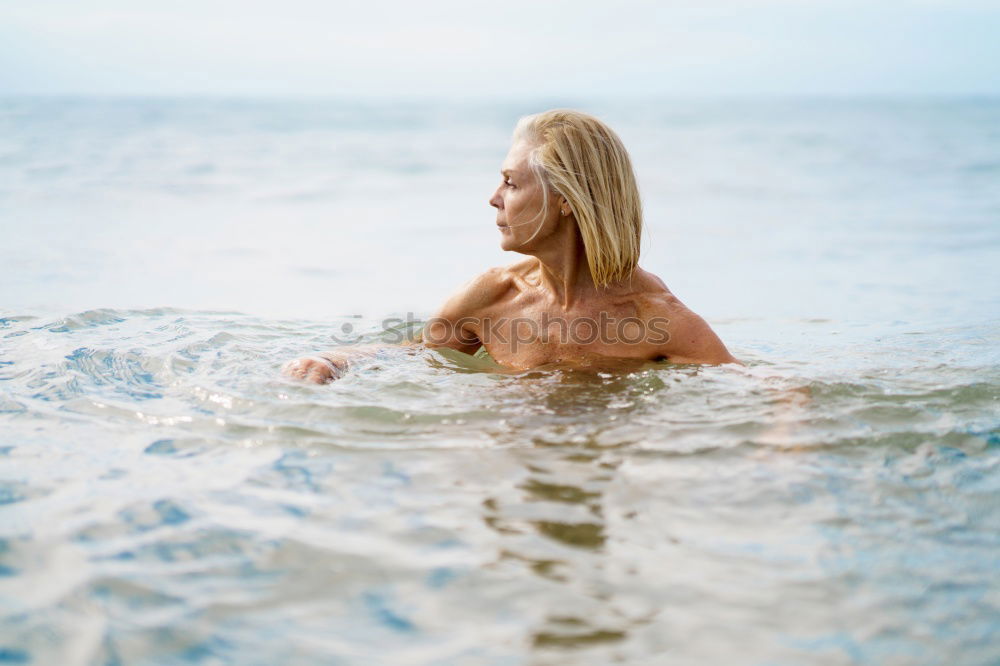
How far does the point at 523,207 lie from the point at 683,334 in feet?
3.09

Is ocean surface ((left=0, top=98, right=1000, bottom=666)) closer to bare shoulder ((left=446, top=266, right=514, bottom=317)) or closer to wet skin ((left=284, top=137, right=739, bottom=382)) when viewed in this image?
wet skin ((left=284, top=137, right=739, bottom=382))

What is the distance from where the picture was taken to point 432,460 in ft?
11.4

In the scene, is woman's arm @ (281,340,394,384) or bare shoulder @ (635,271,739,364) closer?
woman's arm @ (281,340,394,384)

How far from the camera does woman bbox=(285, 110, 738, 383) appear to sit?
14.4 ft

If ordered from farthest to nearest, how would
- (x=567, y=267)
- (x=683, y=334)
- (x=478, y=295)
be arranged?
(x=478, y=295)
(x=567, y=267)
(x=683, y=334)

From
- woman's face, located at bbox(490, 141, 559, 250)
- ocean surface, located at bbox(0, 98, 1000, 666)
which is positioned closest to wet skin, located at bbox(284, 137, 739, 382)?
woman's face, located at bbox(490, 141, 559, 250)

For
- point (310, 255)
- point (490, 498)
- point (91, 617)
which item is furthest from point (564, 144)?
point (310, 255)

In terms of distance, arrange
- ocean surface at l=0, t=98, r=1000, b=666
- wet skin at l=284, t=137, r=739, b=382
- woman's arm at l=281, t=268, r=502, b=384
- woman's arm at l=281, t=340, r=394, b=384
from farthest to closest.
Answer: woman's arm at l=281, t=268, r=502, b=384 → wet skin at l=284, t=137, r=739, b=382 → woman's arm at l=281, t=340, r=394, b=384 → ocean surface at l=0, t=98, r=1000, b=666

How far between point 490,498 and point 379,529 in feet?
1.31

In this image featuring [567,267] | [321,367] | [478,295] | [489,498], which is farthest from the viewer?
[478,295]

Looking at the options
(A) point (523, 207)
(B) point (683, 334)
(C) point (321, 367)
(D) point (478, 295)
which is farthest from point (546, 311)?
(C) point (321, 367)

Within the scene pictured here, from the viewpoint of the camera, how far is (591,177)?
14.4 feet

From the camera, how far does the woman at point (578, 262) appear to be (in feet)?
14.4

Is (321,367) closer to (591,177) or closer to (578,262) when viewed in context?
(578,262)
